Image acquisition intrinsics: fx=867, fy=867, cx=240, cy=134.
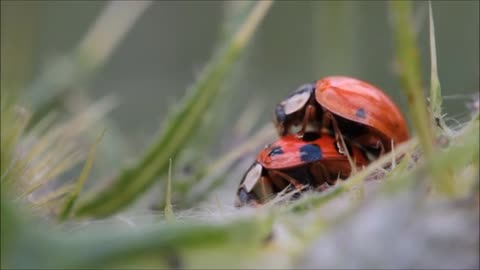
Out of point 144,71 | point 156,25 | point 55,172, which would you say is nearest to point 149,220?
point 55,172

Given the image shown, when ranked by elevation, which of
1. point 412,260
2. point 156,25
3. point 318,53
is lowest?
point 412,260

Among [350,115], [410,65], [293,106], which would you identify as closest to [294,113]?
[293,106]

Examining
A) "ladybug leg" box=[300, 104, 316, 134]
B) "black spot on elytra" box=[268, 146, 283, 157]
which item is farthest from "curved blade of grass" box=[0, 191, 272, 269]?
"ladybug leg" box=[300, 104, 316, 134]

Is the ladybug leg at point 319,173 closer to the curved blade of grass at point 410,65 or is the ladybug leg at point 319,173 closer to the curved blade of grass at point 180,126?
the curved blade of grass at point 180,126

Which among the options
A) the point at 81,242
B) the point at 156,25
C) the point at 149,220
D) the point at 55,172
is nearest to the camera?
the point at 81,242

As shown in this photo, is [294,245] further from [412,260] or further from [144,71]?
[144,71]

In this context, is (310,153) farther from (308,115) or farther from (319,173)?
(308,115)
